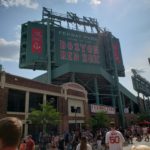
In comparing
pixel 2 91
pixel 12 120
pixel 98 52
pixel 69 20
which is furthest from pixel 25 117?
pixel 69 20

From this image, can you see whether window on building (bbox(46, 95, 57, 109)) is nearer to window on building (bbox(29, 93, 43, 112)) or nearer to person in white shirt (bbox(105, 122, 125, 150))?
window on building (bbox(29, 93, 43, 112))

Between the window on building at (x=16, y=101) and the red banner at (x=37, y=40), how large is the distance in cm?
2143

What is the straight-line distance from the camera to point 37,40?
165ft

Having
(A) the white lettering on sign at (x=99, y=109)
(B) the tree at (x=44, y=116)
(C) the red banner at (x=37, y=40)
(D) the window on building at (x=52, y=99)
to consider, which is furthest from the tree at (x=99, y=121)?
(C) the red banner at (x=37, y=40)

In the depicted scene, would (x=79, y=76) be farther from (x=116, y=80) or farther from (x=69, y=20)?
(x=69, y=20)

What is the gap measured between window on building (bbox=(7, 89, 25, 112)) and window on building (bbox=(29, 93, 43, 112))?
123 cm

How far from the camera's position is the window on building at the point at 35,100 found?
98.8 feet

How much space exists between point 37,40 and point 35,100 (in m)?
22.3

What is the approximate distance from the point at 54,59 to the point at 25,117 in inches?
909

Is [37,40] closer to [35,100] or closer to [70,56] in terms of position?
[70,56]

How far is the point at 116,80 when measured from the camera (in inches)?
2229

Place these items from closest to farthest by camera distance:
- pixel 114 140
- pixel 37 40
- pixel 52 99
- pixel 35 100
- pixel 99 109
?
pixel 114 140 → pixel 35 100 → pixel 52 99 → pixel 99 109 → pixel 37 40

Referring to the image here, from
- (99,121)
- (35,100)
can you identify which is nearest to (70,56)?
(99,121)

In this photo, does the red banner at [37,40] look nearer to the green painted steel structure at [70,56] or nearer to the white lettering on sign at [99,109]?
the green painted steel structure at [70,56]
